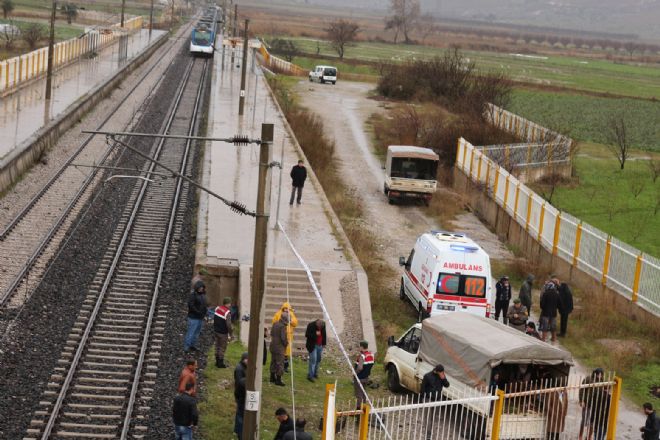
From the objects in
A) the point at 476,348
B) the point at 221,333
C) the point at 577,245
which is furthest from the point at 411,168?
the point at 476,348

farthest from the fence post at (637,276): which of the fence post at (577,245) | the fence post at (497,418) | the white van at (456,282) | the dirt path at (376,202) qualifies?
the fence post at (497,418)

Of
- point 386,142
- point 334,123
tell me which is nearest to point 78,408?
point 386,142

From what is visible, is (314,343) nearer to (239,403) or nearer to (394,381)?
(394,381)

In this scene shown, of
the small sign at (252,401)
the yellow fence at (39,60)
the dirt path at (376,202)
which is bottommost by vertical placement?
the dirt path at (376,202)

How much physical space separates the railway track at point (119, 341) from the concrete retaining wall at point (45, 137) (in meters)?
3.75

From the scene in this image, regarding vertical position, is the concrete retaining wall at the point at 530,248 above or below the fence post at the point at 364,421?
below

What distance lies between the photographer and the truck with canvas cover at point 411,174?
39.8 metres

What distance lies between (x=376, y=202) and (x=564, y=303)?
17067 millimetres

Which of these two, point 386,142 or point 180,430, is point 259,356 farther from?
point 386,142

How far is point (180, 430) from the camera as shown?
15.8 m

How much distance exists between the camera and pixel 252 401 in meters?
15.7

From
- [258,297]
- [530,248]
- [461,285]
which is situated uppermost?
[258,297]

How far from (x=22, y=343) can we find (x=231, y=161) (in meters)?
22.0

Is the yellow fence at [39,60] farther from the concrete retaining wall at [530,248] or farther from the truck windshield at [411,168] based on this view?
the concrete retaining wall at [530,248]
